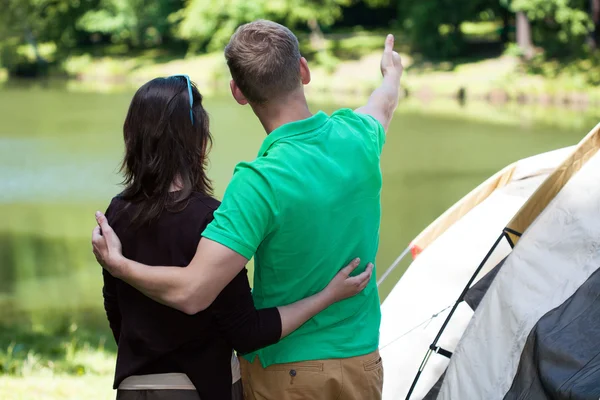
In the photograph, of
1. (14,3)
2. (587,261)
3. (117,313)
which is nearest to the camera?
(117,313)

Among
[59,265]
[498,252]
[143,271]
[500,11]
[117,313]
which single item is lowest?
[59,265]

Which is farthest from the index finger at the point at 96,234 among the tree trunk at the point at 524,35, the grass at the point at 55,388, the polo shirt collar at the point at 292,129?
the tree trunk at the point at 524,35

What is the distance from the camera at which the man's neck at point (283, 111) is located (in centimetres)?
191

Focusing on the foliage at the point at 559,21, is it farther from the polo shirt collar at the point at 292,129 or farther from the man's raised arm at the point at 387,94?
the polo shirt collar at the point at 292,129

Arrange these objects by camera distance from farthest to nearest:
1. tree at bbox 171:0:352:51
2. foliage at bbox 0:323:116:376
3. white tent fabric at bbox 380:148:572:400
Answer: tree at bbox 171:0:352:51
foliage at bbox 0:323:116:376
white tent fabric at bbox 380:148:572:400

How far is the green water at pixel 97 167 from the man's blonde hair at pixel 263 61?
15.9 feet

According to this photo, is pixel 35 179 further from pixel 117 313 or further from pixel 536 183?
pixel 117 313

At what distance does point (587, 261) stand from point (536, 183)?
137 centimetres

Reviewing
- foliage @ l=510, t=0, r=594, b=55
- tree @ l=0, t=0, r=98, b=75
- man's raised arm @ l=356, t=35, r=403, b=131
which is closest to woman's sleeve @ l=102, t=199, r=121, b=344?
man's raised arm @ l=356, t=35, r=403, b=131

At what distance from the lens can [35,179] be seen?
13.8 metres

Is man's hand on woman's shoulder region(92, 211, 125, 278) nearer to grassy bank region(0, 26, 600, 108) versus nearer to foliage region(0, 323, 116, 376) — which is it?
foliage region(0, 323, 116, 376)

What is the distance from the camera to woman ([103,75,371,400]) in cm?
185

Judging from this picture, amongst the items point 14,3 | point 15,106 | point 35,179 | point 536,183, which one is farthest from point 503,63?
point 536,183

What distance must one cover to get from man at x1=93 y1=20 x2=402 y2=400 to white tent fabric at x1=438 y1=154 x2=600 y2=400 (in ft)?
2.59
